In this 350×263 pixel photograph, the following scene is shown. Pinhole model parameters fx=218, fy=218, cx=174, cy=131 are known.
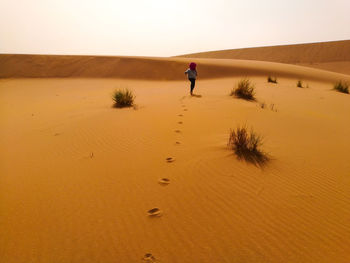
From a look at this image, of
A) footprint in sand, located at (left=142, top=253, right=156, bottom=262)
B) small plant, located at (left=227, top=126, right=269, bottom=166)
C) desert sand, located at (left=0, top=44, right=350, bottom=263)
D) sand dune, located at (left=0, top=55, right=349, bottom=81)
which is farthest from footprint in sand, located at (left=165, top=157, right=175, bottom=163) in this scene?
sand dune, located at (left=0, top=55, right=349, bottom=81)

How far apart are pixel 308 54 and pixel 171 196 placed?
54084mm

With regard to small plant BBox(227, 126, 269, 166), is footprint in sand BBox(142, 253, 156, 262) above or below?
below

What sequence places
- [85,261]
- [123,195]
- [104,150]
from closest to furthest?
[85,261], [123,195], [104,150]

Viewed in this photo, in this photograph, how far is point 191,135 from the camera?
12.6 feet

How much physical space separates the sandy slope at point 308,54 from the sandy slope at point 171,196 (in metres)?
39.5

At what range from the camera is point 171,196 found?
2.17m

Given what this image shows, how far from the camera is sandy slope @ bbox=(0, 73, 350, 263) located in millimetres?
1632

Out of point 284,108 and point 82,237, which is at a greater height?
point 284,108

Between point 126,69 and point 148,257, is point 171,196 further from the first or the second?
point 126,69

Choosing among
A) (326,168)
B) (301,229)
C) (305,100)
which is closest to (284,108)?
(305,100)

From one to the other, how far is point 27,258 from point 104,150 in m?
1.85

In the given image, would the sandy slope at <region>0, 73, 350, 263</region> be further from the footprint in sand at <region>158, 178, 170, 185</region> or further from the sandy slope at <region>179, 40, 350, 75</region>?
the sandy slope at <region>179, 40, 350, 75</region>

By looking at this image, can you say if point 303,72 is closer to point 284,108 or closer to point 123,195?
point 284,108

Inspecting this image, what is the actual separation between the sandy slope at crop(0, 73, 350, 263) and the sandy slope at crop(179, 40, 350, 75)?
130ft
